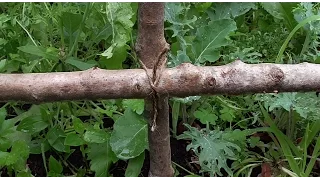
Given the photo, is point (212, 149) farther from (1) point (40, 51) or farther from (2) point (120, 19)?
(1) point (40, 51)

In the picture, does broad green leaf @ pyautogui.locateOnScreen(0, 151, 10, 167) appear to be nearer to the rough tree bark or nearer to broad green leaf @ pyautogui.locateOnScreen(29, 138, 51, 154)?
broad green leaf @ pyautogui.locateOnScreen(29, 138, 51, 154)

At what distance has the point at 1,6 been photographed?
1.49m

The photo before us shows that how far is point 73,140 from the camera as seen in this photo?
1.13 m

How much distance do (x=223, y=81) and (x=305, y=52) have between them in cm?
53

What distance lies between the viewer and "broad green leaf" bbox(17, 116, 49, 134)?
3.88ft

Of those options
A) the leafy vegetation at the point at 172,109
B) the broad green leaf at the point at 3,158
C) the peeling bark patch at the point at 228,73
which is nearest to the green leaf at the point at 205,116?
the leafy vegetation at the point at 172,109

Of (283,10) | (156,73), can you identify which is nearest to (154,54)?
(156,73)

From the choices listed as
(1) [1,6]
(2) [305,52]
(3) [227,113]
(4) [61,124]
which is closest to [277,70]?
(3) [227,113]

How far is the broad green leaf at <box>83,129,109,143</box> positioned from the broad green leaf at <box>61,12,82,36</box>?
27 cm

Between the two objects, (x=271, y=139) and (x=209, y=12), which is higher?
(x=209, y=12)

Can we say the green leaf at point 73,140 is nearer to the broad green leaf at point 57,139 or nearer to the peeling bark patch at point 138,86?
the broad green leaf at point 57,139

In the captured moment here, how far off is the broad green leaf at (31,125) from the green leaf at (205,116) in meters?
0.36

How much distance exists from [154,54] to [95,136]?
Answer: 10.6 inches

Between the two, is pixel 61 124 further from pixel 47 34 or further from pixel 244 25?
pixel 244 25
